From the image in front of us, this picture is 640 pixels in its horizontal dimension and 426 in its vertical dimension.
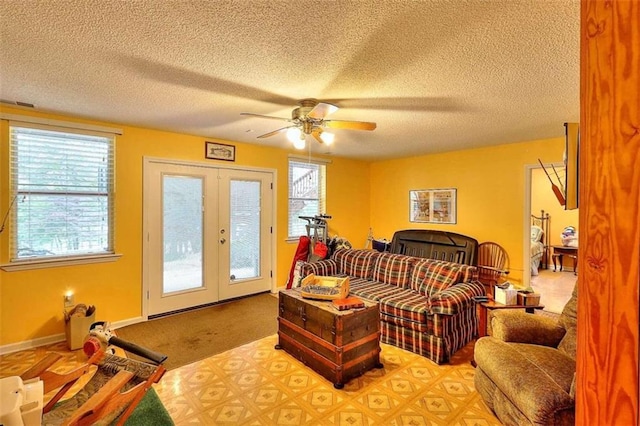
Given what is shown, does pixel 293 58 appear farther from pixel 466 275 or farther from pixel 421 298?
pixel 466 275

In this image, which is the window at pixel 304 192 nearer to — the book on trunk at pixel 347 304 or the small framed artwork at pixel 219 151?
the small framed artwork at pixel 219 151

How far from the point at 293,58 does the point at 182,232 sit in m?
2.96

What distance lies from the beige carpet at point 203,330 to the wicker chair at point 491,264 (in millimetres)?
3120

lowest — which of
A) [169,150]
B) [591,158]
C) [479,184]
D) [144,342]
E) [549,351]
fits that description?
[144,342]

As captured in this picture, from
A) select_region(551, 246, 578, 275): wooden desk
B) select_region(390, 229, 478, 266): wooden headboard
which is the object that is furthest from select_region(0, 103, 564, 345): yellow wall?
select_region(551, 246, 578, 275): wooden desk

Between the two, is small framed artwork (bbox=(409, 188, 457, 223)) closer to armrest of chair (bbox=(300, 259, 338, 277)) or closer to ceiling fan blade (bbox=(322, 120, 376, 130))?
armrest of chair (bbox=(300, 259, 338, 277))

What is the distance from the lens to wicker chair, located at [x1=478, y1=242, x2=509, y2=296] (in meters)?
4.35

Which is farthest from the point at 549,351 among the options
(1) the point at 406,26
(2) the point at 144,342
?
(2) the point at 144,342

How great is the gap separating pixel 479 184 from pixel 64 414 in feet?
17.0

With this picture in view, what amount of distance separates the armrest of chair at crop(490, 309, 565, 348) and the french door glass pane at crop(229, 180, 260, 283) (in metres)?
3.41

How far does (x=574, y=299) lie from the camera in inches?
86.0

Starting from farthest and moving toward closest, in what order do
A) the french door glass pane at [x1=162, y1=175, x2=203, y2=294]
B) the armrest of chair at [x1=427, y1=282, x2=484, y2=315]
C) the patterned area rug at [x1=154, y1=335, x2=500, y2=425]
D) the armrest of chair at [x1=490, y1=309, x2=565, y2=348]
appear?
the french door glass pane at [x1=162, y1=175, x2=203, y2=294] → the armrest of chair at [x1=427, y1=282, x2=484, y2=315] → the armrest of chair at [x1=490, y1=309, x2=565, y2=348] → the patterned area rug at [x1=154, y1=335, x2=500, y2=425]

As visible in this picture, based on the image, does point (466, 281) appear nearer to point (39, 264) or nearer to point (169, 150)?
point (169, 150)

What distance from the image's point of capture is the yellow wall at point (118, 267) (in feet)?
9.63
